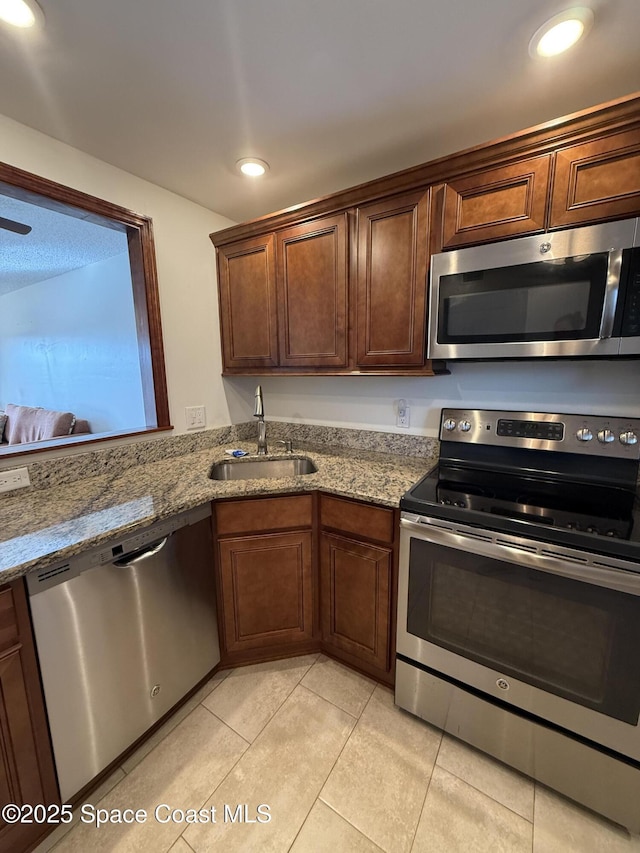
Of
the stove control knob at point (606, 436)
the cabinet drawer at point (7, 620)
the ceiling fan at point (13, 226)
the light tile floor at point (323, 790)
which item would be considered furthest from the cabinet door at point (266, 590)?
the ceiling fan at point (13, 226)

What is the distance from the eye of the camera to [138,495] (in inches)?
56.7

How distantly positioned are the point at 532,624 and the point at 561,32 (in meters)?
1.76

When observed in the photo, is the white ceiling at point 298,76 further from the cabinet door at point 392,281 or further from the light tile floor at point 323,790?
the light tile floor at point 323,790

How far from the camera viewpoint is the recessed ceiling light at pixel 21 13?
0.89 m

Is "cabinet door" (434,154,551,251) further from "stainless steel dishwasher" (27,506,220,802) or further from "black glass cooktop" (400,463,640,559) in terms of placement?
"stainless steel dishwasher" (27,506,220,802)

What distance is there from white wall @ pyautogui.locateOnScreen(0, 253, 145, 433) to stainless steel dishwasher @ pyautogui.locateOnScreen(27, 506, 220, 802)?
1437 millimetres

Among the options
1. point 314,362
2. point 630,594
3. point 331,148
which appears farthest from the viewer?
point 314,362

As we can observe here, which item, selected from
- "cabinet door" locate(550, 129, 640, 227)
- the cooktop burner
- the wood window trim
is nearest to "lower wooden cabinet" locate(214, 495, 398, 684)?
the cooktop burner

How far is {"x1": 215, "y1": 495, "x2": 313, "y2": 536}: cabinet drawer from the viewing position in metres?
1.53

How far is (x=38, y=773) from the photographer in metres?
1.04

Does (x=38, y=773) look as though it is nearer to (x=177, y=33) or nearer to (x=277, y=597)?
(x=277, y=597)

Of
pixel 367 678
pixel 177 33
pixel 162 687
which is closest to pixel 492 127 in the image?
pixel 177 33

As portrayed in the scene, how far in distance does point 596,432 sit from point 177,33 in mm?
1953

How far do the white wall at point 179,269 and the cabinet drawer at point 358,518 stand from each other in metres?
1.04
